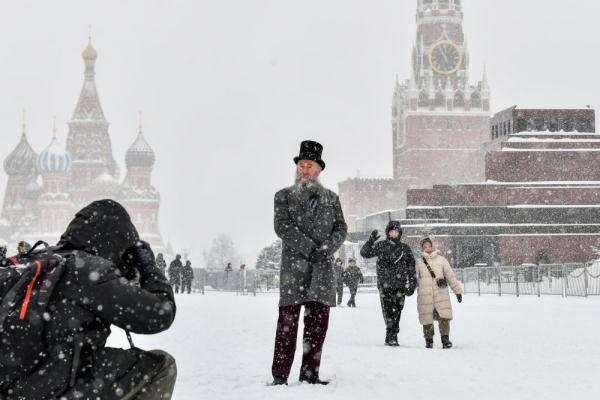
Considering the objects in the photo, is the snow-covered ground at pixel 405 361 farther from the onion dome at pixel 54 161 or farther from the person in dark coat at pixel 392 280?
the onion dome at pixel 54 161

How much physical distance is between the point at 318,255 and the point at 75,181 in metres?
126

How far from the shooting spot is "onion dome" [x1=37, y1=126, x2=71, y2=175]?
123 meters

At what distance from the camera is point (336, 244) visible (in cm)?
707

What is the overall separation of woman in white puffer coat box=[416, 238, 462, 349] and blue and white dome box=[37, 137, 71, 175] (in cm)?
11591

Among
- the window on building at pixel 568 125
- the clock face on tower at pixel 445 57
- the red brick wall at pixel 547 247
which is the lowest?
the red brick wall at pixel 547 247

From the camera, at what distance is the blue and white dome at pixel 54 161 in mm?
122688

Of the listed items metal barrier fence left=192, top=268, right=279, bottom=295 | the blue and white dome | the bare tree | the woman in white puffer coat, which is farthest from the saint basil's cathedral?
the woman in white puffer coat

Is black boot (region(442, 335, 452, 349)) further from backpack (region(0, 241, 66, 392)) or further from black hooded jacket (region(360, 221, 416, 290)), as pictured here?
backpack (region(0, 241, 66, 392))

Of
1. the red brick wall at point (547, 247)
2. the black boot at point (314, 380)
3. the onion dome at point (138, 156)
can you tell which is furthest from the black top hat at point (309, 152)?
the onion dome at point (138, 156)

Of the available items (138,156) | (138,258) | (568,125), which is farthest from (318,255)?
(138,156)

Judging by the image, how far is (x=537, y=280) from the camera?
96.8ft

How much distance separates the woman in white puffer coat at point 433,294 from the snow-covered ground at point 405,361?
25cm

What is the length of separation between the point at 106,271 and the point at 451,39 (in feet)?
366

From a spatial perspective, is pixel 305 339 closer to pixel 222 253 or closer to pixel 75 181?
pixel 75 181
